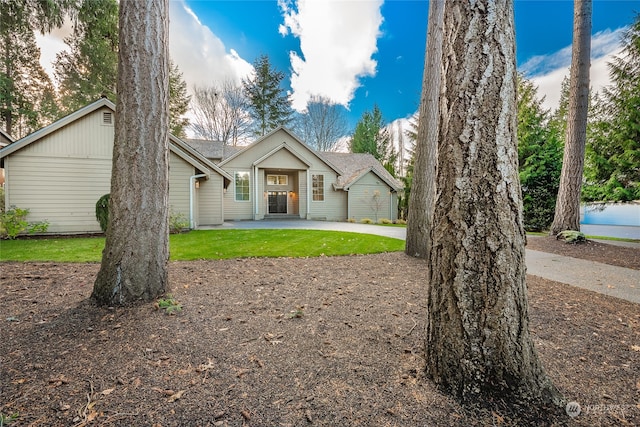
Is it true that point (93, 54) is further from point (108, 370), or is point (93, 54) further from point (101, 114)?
point (108, 370)

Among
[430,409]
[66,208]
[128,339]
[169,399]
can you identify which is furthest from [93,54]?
[430,409]

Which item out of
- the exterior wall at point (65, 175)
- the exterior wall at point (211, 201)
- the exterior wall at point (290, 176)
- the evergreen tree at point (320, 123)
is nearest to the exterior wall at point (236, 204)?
the exterior wall at point (290, 176)

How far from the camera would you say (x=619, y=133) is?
10.4 metres

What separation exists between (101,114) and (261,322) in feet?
37.3

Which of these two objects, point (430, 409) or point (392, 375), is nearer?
→ point (430, 409)

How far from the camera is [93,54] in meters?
13.3

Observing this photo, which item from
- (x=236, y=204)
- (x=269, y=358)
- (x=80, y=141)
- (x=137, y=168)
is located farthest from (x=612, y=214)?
(x=80, y=141)

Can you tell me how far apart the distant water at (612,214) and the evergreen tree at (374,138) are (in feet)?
57.2

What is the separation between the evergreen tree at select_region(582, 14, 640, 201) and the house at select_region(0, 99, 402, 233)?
9825 mm

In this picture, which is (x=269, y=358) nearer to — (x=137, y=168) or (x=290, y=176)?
(x=137, y=168)

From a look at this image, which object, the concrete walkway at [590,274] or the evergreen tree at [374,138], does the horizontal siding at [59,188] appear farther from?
the evergreen tree at [374,138]

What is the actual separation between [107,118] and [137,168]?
9.51 meters

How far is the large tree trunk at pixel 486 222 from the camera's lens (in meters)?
1.52

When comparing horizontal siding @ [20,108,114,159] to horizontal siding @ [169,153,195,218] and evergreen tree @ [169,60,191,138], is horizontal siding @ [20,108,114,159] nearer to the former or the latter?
horizontal siding @ [169,153,195,218]
